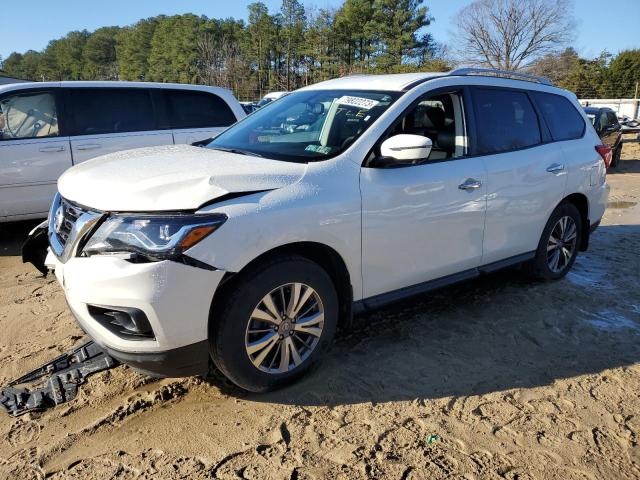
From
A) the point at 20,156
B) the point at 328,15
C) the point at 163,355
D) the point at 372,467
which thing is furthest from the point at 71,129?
the point at 328,15

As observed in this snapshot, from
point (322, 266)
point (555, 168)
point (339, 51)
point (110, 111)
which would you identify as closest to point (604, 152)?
point (555, 168)

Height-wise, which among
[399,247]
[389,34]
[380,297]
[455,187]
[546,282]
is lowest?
[546,282]

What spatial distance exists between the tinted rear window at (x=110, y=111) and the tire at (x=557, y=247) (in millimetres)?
4854

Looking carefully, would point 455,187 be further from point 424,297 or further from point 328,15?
point 328,15

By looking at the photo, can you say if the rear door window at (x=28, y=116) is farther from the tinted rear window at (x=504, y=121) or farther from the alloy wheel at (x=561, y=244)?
the alloy wheel at (x=561, y=244)

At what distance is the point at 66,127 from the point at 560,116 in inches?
213

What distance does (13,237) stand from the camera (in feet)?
21.6

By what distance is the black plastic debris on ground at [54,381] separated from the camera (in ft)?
9.52

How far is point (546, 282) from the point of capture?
503cm

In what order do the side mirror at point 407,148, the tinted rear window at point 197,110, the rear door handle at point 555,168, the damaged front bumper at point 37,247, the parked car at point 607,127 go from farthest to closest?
the parked car at point 607,127 < the tinted rear window at point 197,110 < the rear door handle at point 555,168 < the damaged front bumper at point 37,247 < the side mirror at point 407,148

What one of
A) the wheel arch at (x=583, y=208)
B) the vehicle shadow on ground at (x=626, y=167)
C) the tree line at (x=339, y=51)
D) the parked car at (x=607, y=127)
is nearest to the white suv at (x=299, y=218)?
the wheel arch at (x=583, y=208)

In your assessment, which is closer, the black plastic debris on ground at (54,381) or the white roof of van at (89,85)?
the black plastic debris on ground at (54,381)

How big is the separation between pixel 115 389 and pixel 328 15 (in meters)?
61.7

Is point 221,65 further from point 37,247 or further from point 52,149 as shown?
point 37,247
